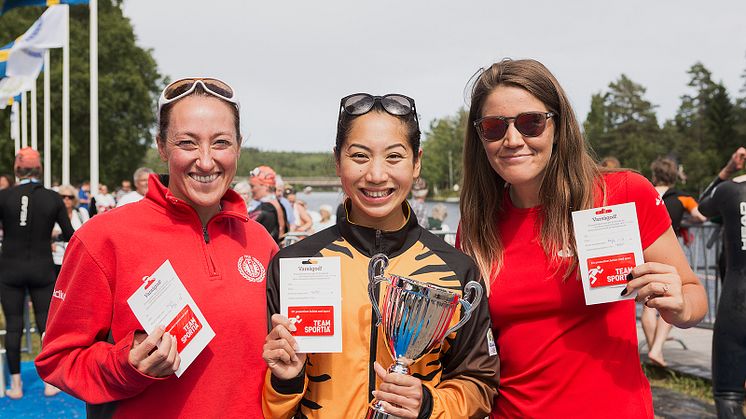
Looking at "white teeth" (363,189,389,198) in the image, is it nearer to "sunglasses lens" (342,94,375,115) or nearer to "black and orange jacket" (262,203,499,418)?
"black and orange jacket" (262,203,499,418)

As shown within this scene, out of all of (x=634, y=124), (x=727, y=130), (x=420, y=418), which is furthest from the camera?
(x=634, y=124)

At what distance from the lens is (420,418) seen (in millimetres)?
1987

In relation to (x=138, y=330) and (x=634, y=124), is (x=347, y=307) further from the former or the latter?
(x=634, y=124)

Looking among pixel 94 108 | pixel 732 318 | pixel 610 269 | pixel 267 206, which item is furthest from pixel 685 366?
pixel 94 108

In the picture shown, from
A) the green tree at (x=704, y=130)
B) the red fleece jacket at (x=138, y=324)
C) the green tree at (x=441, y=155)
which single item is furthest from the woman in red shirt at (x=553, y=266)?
the green tree at (x=441, y=155)

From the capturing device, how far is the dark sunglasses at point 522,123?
242cm

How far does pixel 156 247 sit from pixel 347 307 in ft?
2.23

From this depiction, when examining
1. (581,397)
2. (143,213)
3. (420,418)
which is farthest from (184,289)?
(581,397)

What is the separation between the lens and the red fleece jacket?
Result: 2.09 meters

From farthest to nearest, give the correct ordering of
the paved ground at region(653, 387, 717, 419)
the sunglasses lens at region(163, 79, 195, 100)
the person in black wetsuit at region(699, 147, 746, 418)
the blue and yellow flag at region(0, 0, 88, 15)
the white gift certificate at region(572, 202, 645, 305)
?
the blue and yellow flag at region(0, 0, 88, 15), the paved ground at region(653, 387, 717, 419), the person in black wetsuit at region(699, 147, 746, 418), the sunglasses lens at region(163, 79, 195, 100), the white gift certificate at region(572, 202, 645, 305)

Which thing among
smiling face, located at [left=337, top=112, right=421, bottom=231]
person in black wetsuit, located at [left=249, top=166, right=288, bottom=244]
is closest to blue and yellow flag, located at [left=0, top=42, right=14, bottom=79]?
person in black wetsuit, located at [left=249, top=166, right=288, bottom=244]

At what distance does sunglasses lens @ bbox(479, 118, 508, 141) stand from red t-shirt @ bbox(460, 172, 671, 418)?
44 cm

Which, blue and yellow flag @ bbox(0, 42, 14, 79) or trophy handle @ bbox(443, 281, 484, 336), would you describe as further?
blue and yellow flag @ bbox(0, 42, 14, 79)

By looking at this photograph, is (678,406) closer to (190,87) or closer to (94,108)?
(190,87)
